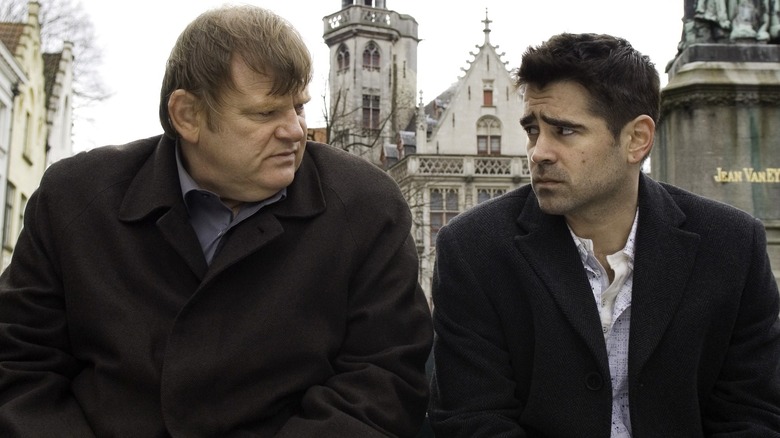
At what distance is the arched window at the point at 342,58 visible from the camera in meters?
49.8

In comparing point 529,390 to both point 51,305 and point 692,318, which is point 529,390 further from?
point 51,305

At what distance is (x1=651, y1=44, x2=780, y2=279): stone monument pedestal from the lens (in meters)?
8.53

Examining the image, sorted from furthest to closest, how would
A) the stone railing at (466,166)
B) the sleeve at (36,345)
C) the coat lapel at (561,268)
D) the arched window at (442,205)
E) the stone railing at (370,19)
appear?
1. the stone railing at (370,19)
2. the stone railing at (466,166)
3. the arched window at (442,205)
4. the coat lapel at (561,268)
5. the sleeve at (36,345)

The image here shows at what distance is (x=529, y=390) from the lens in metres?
3.01

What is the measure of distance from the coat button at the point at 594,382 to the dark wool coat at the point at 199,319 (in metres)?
0.49

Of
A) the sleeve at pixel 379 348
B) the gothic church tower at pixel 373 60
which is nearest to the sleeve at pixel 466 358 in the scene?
the sleeve at pixel 379 348

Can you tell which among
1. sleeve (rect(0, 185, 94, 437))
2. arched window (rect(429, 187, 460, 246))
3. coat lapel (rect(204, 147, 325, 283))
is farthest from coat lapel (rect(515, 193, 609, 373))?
arched window (rect(429, 187, 460, 246))

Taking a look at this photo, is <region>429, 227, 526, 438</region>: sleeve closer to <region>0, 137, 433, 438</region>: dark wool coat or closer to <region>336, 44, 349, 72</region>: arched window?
<region>0, 137, 433, 438</region>: dark wool coat

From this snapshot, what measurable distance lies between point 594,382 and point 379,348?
65 centimetres

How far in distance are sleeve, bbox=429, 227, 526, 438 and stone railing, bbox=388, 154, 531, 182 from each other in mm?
36006

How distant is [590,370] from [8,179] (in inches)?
811

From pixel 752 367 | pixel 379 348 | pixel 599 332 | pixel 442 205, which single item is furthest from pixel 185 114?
pixel 442 205

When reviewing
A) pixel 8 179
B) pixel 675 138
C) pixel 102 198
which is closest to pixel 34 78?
pixel 8 179

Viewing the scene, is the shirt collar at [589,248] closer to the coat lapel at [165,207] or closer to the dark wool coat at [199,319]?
the dark wool coat at [199,319]
